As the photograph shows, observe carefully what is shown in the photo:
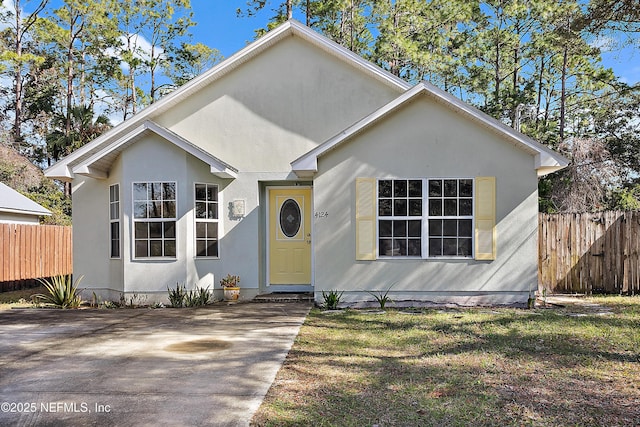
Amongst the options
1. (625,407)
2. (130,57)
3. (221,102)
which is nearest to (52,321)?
(221,102)

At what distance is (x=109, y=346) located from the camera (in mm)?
6379

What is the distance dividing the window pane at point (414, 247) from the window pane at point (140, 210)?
5.64 meters

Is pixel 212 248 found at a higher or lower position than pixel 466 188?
lower

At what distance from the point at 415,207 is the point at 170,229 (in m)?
5.20

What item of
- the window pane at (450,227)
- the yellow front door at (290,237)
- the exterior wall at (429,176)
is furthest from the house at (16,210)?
the window pane at (450,227)

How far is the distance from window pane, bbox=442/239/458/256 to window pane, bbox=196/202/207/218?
518 centimetres

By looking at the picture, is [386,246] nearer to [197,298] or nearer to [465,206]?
[465,206]

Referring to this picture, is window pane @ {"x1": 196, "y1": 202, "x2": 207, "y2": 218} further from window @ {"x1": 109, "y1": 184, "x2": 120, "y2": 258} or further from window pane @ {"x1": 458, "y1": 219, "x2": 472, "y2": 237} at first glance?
window pane @ {"x1": 458, "y1": 219, "x2": 472, "y2": 237}

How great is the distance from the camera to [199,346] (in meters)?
6.38

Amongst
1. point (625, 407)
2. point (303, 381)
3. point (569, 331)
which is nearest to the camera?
point (625, 407)

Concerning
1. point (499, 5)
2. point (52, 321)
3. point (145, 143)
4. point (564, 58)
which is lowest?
point (52, 321)

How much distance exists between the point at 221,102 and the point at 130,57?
19388 mm

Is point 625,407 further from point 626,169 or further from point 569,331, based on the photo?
point 626,169

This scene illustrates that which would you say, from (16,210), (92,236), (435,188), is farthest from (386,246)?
(16,210)
